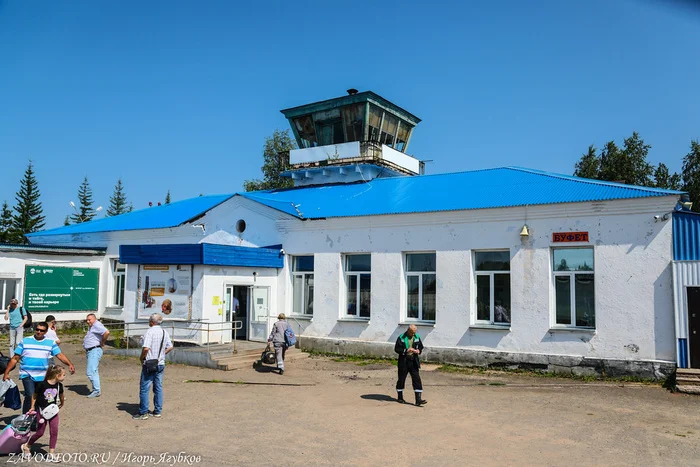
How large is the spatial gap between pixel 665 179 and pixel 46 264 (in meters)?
35.8

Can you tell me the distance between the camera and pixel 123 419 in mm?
9547

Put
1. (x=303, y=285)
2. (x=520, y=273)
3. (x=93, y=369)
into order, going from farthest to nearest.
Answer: (x=303, y=285) → (x=520, y=273) → (x=93, y=369)

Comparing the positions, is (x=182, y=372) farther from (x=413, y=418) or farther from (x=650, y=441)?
(x=650, y=441)

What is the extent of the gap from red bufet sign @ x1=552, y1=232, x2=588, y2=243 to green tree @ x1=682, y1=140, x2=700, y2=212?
25.2m

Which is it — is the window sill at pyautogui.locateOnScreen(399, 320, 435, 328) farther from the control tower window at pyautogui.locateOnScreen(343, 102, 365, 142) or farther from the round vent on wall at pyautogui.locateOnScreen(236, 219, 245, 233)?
the control tower window at pyautogui.locateOnScreen(343, 102, 365, 142)

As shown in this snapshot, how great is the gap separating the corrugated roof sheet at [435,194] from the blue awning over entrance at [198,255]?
Result: 1965mm

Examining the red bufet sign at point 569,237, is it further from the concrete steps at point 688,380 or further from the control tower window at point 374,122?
the control tower window at point 374,122

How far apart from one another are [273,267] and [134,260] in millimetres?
4477

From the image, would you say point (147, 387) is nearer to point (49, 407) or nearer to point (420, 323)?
point (49, 407)

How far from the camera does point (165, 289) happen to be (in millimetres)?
17500

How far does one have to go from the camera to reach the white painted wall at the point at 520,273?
44.3 ft

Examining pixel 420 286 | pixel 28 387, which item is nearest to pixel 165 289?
pixel 420 286

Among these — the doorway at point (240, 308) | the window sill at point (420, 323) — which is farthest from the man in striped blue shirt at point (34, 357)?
the window sill at point (420, 323)

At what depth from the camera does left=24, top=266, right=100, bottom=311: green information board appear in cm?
2219
